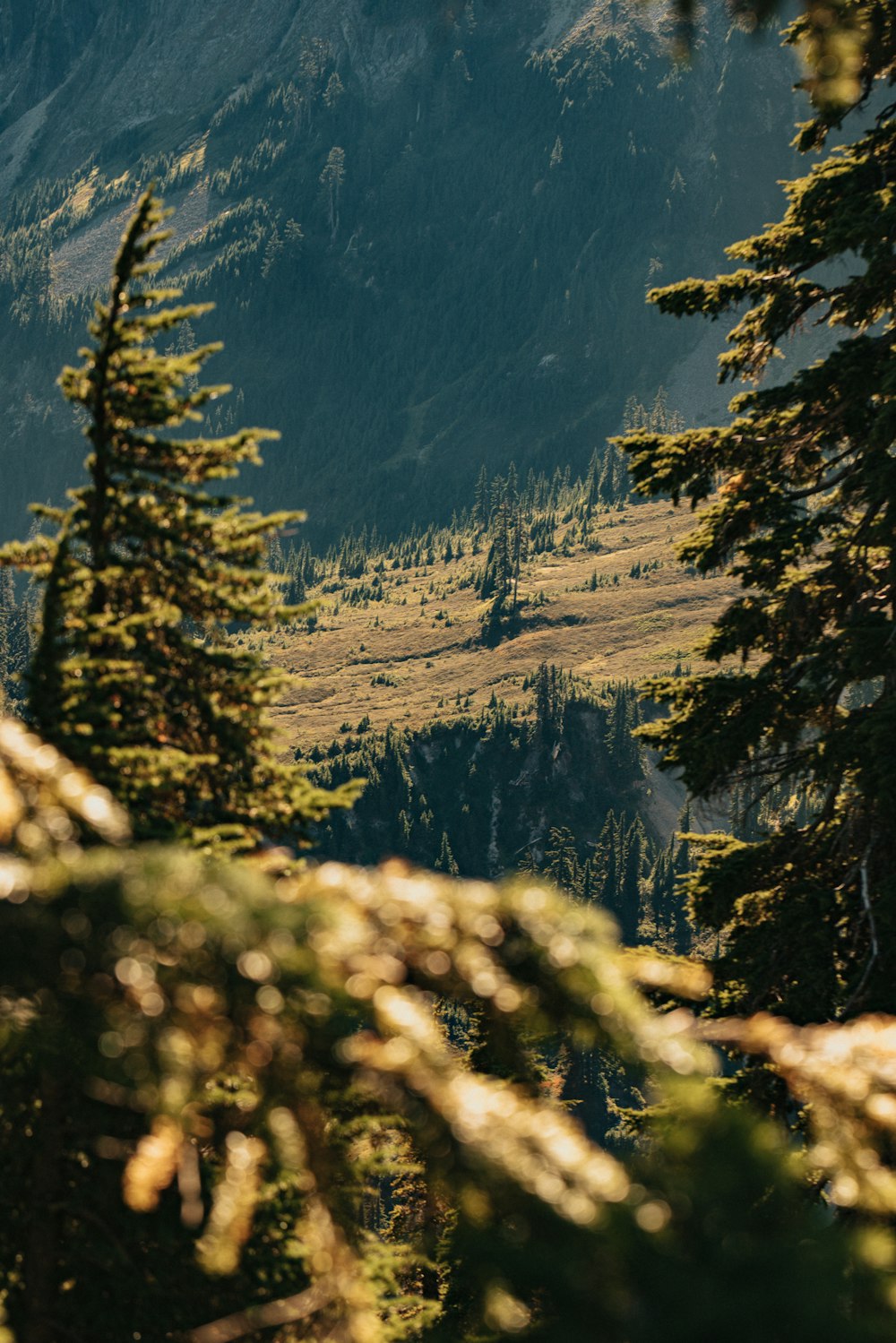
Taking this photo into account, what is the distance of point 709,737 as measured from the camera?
13.7 metres

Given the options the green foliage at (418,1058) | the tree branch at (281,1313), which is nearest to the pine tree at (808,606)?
the green foliage at (418,1058)

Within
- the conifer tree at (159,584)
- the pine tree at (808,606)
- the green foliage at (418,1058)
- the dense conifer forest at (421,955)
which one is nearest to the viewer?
the green foliage at (418,1058)

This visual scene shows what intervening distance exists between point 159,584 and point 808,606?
8.28 meters

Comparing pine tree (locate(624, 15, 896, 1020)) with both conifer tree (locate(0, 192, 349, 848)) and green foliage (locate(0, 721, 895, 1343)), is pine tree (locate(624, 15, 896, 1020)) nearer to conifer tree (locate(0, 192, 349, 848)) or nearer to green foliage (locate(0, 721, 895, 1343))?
conifer tree (locate(0, 192, 349, 848))

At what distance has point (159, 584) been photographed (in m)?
8.49

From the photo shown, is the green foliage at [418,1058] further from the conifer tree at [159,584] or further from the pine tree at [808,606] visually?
the pine tree at [808,606]

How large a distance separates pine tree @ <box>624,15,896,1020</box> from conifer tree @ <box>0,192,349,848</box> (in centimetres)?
605

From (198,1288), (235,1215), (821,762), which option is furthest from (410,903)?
(821,762)

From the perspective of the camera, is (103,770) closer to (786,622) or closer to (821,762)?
(821,762)

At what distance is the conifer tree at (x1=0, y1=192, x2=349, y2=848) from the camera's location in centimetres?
787

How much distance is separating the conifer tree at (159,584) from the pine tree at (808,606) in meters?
6.05

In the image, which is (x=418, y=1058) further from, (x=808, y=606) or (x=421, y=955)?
(x=808, y=606)

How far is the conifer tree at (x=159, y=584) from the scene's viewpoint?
25.8ft

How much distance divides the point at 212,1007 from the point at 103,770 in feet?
11.3
